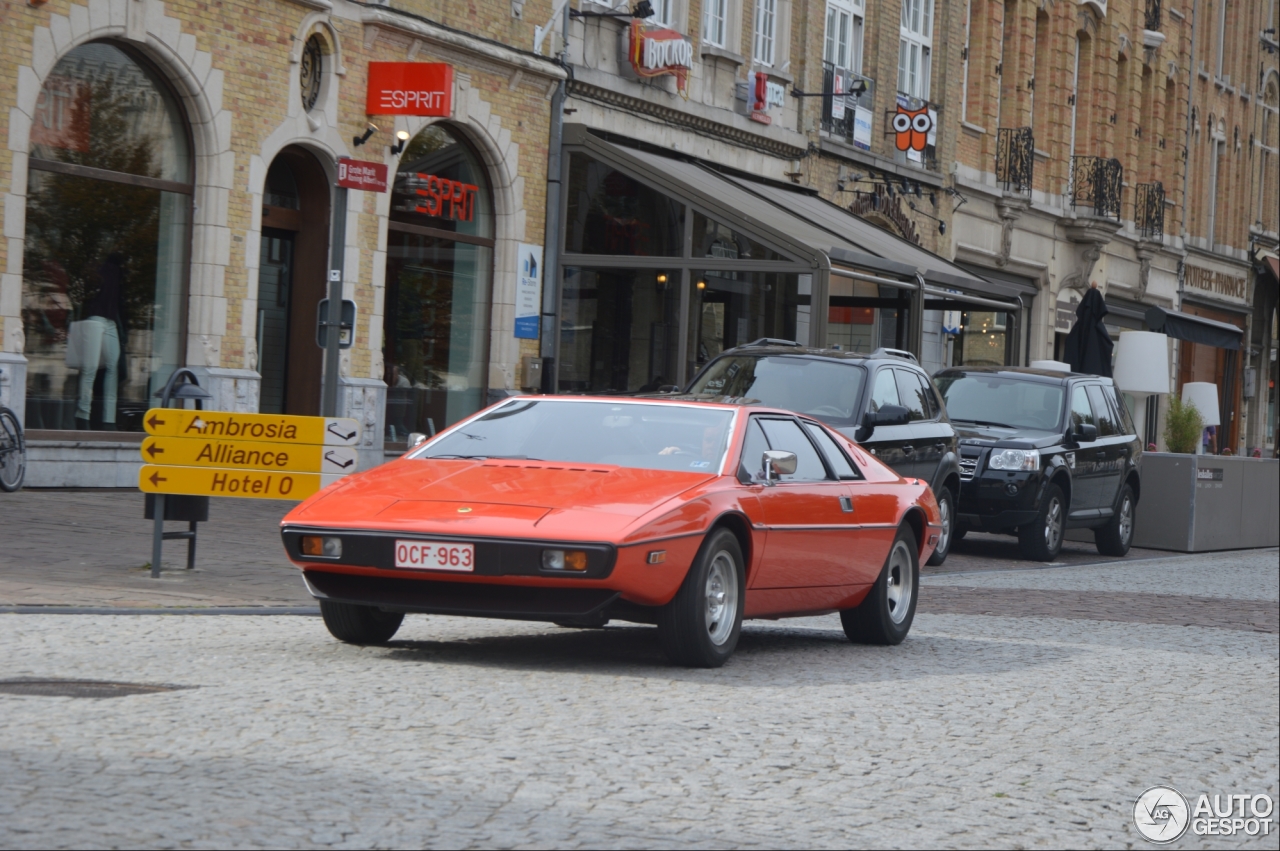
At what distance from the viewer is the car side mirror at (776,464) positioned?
9359mm

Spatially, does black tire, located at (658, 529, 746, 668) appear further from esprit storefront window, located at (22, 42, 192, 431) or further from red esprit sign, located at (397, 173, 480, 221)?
red esprit sign, located at (397, 173, 480, 221)

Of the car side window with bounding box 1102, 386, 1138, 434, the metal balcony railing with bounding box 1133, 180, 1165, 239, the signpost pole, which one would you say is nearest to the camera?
the signpost pole

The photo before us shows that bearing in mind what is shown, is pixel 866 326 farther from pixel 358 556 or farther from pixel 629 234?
pixel 358 556

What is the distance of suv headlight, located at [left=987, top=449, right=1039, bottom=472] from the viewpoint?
1919 cm

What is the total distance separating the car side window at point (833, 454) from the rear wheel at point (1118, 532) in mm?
11747

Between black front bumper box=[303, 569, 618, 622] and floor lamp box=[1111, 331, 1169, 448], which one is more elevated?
floor lamp box=[1111, 331, 1169, 448]

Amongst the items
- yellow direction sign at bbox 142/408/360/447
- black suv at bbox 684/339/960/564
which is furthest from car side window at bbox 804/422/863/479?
black suv at bbox 684/339/960/564

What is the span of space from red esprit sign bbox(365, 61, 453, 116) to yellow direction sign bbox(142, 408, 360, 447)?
9.12m

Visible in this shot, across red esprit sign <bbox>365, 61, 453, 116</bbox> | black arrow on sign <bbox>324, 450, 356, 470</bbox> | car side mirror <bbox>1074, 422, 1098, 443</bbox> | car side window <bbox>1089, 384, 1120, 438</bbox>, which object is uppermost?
red esprit sign <bbox>365, 61, 453, 116</bbox>

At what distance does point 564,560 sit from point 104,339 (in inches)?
431

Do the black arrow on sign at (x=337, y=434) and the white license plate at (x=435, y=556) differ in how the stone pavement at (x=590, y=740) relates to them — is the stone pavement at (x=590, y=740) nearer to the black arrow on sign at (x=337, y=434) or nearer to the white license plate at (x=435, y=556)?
the white license plate at (x=435, y=556)

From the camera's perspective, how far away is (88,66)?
17531 millimetres

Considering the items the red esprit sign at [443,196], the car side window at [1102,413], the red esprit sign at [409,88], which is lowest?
the car side window at [1102,413]

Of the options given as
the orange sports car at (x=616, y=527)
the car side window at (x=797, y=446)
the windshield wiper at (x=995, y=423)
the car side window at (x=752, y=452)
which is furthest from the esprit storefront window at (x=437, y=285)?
the car side window at (x=752, y=452)
